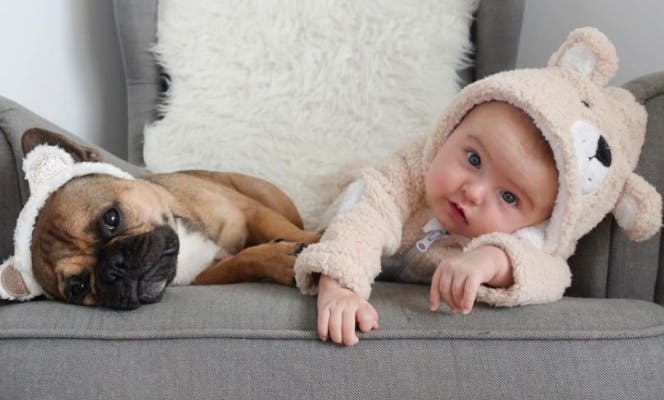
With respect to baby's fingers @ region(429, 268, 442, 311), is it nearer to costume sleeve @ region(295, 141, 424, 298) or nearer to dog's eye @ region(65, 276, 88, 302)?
costume sleeve @ region(295, 141, 424, 298)

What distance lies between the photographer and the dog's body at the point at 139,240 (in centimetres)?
115

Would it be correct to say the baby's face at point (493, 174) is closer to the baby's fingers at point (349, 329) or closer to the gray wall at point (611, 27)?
the baby's fingers at point (349, 329)

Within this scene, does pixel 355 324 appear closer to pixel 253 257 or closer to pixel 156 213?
pixel 253 257

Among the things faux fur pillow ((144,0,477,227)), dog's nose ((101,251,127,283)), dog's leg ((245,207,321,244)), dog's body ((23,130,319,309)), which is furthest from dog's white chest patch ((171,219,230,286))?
faux fur pillow ((144,0,477,227))

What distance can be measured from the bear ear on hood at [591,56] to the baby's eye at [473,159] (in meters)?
0.23

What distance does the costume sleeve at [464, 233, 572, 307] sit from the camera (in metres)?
1.04

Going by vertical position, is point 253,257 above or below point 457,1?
below

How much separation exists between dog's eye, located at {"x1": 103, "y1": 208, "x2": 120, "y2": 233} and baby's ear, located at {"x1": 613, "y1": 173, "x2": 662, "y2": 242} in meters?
0.87

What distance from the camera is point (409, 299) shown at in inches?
42.8

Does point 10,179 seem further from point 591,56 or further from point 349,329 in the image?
point 591,56

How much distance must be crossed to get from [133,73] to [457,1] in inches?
36.8

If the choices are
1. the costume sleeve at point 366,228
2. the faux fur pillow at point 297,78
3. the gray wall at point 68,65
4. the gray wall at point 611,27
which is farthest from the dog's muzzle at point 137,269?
the gray wall at point 611,27

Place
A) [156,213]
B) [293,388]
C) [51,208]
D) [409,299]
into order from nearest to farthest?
[293,388], [409,299], [51,208], [156,213]

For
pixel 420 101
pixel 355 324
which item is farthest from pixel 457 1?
pixel 355 324
